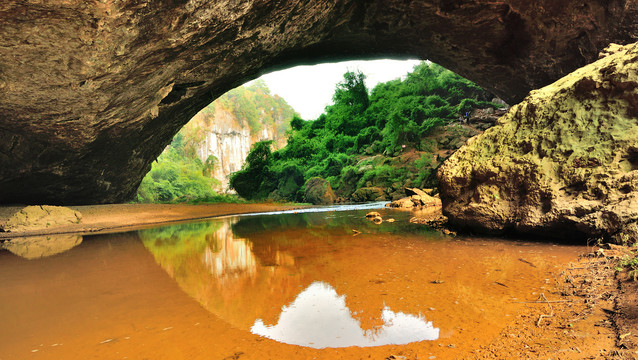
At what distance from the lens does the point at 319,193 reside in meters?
17.8

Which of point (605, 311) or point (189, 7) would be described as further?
point (189, 7)

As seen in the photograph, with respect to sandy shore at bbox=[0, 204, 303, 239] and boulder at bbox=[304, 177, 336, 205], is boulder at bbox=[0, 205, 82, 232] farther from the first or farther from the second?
boulder at bbox=[304, 177, 336, 205]

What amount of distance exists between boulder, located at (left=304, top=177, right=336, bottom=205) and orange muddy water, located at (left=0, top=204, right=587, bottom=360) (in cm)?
1316

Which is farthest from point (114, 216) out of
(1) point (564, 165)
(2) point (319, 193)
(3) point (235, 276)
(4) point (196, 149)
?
(4) point (196, 149)

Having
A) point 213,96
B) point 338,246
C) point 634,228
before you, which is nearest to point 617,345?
point 634,228

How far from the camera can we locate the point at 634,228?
10.2 feet

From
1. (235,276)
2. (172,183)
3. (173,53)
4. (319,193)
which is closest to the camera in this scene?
Result: (235,276)

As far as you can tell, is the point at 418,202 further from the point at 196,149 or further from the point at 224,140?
the point at 224,140

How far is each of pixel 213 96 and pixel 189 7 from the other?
5013 mm

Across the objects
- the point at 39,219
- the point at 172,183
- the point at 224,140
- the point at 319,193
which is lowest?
the point at 172,183

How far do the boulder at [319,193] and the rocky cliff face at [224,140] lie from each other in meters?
34.7

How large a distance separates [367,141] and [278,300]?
23.4m

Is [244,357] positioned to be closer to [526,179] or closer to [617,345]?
[617,345]

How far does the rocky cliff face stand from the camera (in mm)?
52719
